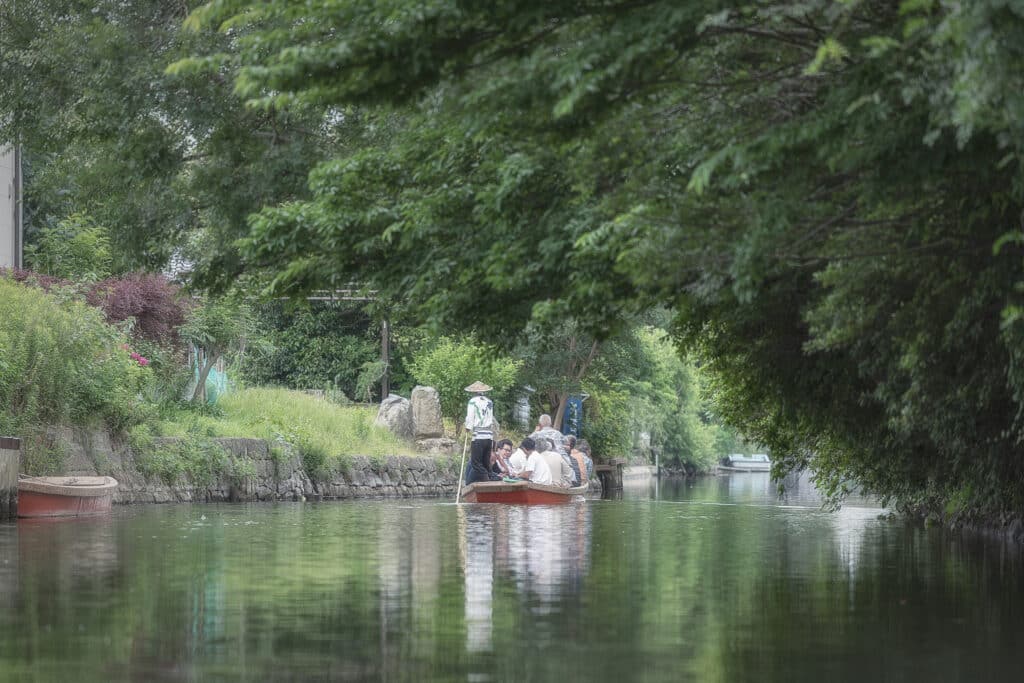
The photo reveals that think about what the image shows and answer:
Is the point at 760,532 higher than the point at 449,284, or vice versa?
the point at 449,284

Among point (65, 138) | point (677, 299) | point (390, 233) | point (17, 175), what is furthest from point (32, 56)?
point (17, 175)

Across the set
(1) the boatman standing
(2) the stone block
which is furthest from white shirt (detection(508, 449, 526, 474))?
(2) the stone block

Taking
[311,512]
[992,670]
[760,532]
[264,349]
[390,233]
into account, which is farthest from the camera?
[264,349]

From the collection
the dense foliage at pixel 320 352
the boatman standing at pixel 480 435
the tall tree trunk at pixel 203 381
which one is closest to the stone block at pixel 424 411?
the dense foliage at pixel 320 352

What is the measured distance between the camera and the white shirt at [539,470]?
1383 inches

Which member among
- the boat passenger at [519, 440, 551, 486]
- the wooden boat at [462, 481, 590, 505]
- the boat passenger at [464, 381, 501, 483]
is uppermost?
the boat passenger at [464, 381, 501, 483]

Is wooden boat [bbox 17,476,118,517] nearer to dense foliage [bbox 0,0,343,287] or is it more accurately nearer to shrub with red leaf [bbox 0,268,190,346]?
dense foliage [bbox 0,0,343,287]

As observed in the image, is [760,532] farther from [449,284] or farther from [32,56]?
[32,56]

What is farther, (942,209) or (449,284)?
(449,284)

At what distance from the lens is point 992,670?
8.68 m

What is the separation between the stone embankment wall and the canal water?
8.19 metres

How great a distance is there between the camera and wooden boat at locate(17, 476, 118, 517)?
79.3 ft

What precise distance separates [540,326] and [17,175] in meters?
23.2

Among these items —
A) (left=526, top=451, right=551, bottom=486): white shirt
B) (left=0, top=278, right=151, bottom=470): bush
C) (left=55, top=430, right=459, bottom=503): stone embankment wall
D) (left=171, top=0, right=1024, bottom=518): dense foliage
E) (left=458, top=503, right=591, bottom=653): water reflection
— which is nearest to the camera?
(left=171, top=0, right=1024, bottom=518): dense foliage
